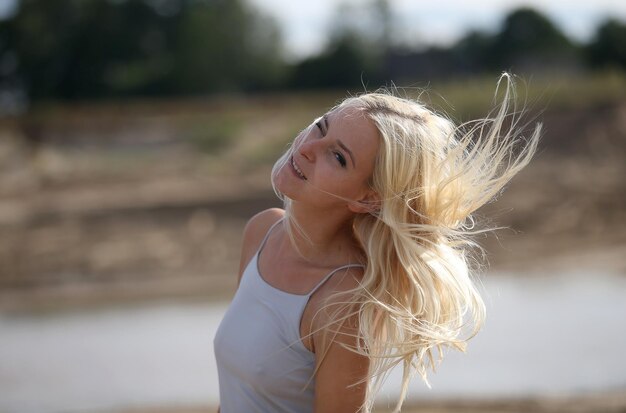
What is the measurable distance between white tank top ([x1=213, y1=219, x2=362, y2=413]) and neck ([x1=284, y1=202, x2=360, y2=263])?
0.06 meters

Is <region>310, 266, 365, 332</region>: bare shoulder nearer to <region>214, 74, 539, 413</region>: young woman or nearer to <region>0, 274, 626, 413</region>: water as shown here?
<region>214, 74, 539, 413</region>: young woman

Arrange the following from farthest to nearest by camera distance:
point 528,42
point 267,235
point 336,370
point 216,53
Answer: point 216,53 < point 528,42 < point 267,235 < point 336,370

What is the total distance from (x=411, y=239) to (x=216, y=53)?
43.8 m

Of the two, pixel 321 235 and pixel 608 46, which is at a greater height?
pixel 608 46

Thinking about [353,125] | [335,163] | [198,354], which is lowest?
[198,354]

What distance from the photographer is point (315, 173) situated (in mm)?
2564

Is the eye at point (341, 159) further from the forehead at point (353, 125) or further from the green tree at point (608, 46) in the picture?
the green tree at point (608, 46)

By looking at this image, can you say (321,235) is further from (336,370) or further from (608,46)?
(608,46)

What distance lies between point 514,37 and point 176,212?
28925 millimetres

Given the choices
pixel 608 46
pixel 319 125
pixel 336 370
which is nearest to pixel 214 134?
pixel 608 46

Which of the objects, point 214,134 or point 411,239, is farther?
point 214,134

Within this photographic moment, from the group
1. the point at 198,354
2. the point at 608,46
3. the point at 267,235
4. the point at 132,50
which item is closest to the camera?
the point at 267,235

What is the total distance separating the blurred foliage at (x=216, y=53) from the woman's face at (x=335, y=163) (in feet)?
113

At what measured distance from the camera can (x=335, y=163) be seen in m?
2.57
